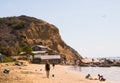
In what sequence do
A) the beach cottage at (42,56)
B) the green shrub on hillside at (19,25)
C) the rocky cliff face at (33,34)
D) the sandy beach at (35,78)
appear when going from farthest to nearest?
the green shrub on hillside at (19,25) < the rocky cliff face at (33,34) < the beach cottage at (42,56) < the sandy beach at (35,78)

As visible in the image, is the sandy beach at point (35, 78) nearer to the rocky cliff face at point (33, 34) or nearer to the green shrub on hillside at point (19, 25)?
the rocky cliff face at point (33, 34)

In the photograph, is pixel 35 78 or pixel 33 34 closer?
pixel 35 78

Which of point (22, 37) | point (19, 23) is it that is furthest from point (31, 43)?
point (19, 23)

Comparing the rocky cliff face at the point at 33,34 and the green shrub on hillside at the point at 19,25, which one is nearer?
the rocky cliff face at the point at 33,34

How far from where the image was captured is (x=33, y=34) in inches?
4633

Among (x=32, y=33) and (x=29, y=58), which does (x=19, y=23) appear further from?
(x=29, y=58)

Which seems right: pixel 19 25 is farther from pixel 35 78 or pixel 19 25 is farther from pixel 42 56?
pixel 35 78

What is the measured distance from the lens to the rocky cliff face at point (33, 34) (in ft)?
366

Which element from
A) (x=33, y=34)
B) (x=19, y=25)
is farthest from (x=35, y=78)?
(x=19, y=25)

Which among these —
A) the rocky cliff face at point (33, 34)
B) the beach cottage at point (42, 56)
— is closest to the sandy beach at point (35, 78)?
the beach cottage at point (42, 56)

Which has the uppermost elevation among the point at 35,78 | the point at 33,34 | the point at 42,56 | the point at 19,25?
the point at 19,25

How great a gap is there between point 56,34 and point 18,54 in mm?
36442

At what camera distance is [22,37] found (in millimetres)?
111250

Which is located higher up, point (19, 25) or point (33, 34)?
point (19, 25)
